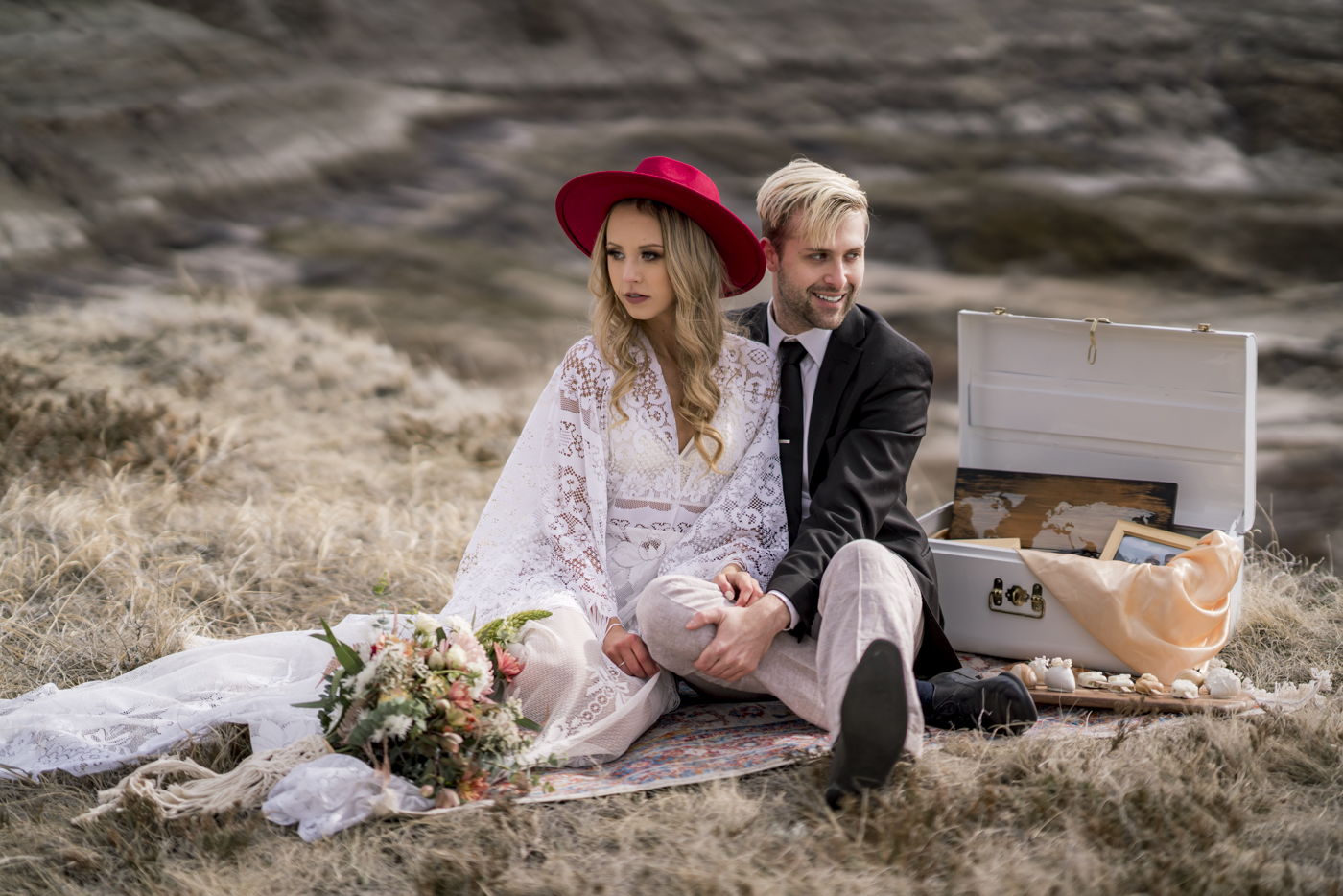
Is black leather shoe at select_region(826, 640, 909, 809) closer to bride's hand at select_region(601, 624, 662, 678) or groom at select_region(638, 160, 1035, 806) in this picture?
groom at select_region(638, 160, 1035, 806)

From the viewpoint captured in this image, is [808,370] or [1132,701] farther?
[808,370]

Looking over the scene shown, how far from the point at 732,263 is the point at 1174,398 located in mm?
1819

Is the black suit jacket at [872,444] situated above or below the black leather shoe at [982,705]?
above

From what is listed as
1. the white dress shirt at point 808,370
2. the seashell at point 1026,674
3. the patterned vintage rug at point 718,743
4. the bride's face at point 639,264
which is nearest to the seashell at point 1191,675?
the patterned vintage rug at point 718,743

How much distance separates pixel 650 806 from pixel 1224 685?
1741 mm

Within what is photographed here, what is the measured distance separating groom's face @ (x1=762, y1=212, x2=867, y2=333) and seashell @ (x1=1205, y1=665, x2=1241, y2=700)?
1523mm

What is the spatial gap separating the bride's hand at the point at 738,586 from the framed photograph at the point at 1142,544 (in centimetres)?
147

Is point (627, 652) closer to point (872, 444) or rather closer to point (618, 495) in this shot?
point (618, 495)

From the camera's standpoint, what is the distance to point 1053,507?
13.3 ft

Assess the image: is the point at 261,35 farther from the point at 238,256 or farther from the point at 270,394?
the point at 270,394

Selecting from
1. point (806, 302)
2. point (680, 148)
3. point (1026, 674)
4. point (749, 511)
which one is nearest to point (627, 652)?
point (749, 511)

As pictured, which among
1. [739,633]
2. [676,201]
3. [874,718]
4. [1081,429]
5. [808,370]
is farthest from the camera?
[1081,429]

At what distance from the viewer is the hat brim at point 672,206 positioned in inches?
119

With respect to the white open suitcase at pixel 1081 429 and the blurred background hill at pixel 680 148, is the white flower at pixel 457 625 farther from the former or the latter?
the blurred background hill at pixel 680 148
